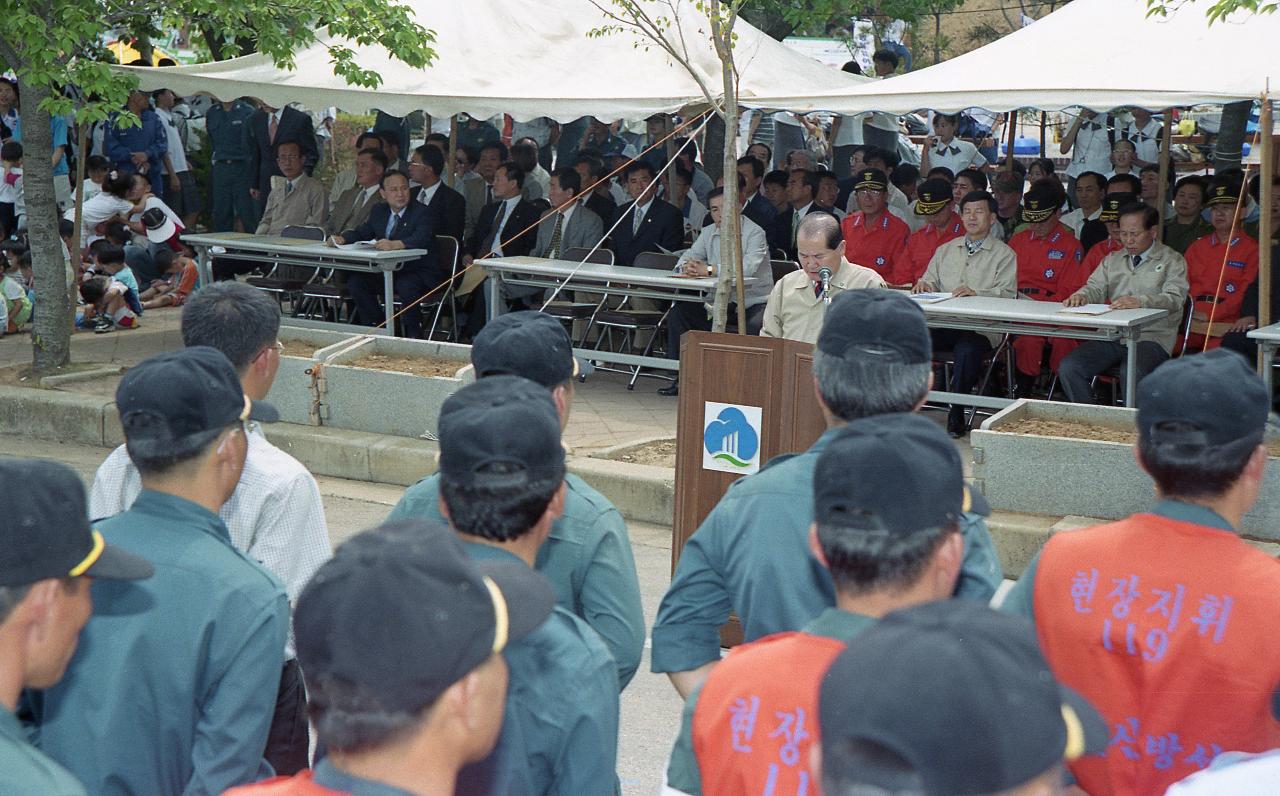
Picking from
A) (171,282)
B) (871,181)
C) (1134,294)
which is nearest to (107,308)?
(171,282)

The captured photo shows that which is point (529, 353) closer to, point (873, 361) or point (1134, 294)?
point (873, 361)

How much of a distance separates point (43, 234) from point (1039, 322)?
6903 mm

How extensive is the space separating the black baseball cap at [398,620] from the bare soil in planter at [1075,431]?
19.3ft

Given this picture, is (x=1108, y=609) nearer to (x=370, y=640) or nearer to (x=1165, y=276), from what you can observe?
(x=370, y=640)

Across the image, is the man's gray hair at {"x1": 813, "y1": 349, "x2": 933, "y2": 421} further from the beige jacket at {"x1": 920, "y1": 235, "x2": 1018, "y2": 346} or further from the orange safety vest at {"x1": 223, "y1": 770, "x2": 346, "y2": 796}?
the beige jacket at {"x1": 920, "y1": 235, "x2": 1018, "y2": 346}

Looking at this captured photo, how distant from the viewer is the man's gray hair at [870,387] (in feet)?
9.69

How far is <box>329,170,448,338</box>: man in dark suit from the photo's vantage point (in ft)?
40.3

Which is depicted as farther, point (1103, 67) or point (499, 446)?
point (1103, 67)

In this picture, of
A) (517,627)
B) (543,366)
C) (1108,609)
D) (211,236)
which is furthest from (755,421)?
(211,236)

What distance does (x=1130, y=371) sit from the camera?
357 inches

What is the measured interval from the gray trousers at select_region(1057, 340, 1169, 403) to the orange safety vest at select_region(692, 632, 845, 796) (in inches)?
304

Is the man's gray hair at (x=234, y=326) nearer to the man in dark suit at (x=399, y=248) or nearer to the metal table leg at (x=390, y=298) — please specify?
the metal table leg at (x=390, y=298)

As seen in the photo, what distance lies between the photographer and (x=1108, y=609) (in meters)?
2.51

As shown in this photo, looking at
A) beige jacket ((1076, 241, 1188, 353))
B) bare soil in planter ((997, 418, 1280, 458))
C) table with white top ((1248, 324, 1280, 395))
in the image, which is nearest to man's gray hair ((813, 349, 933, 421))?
bare soil in planter ((997, 418, 1280, 458))
